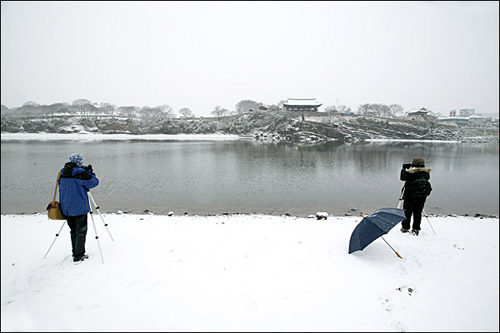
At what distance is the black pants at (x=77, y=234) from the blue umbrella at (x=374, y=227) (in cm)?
627

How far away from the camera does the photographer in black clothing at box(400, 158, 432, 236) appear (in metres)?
6.29

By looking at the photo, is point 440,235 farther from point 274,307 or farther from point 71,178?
point 71,178

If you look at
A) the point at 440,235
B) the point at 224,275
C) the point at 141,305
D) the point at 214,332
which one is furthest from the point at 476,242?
the point at 141,305

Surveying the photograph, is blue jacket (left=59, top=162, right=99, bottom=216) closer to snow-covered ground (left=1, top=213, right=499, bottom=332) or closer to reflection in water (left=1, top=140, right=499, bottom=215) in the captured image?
snow-covered ground (left=1, top=213, right=499, bottom=332)

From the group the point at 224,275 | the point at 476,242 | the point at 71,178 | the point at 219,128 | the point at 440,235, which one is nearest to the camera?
the point at 224,275

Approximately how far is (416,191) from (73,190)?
29.0 feet

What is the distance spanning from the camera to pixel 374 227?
484 centimetres

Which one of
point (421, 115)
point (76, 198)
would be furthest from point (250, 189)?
point (421, 115)

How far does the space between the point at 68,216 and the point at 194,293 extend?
3523 millimetres

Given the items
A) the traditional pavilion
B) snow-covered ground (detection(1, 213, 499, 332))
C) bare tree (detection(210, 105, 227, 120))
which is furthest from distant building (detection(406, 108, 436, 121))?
snow-covered ground (detection(1, 213, 499, 332))

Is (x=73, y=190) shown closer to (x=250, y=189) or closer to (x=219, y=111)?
(x=250, y=189)

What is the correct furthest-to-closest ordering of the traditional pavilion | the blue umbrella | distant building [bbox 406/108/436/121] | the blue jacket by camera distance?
distant building [bbox 406/108/436/121]
the traditional pavilion
the blue jacket
the blue umbrella

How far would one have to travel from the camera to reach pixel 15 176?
19844 millimetres

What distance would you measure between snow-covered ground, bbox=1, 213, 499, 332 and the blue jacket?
48.5 inches
